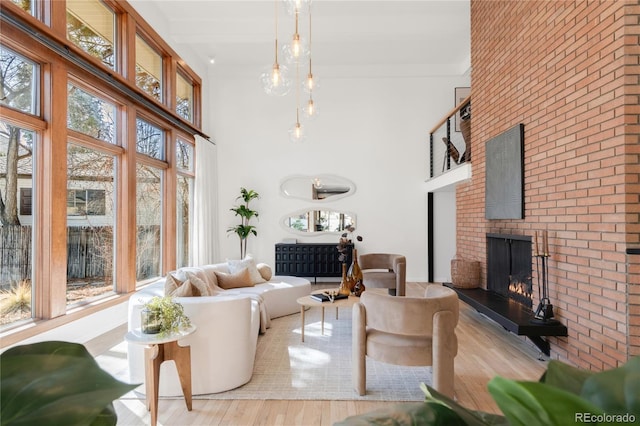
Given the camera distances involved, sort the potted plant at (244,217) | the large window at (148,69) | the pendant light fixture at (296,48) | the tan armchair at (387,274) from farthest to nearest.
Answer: the potted plant at (244,217)
the large window at (148,69)
the tan armchair at (387,274)
the pendant light fixture at (296,48)

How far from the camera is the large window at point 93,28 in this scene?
384 centimetres

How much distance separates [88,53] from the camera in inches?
155

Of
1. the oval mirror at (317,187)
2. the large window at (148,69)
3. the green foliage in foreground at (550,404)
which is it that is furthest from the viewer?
the oval mirror at (317,187)

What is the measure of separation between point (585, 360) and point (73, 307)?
4980 millimetres

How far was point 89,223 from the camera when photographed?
13.7ft

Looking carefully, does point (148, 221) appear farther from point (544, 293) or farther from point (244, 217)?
point (544, 293)

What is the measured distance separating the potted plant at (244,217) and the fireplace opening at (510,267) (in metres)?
4.67

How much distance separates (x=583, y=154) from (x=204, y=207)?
234 inches

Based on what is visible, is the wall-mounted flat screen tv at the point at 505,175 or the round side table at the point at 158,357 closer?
the round side table at the point at 158,357

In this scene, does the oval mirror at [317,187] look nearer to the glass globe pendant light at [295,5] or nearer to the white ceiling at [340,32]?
the white ceiling at [340,32]

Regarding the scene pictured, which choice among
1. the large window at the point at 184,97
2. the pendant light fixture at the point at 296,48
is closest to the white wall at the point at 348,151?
the large window at the point at 184,97

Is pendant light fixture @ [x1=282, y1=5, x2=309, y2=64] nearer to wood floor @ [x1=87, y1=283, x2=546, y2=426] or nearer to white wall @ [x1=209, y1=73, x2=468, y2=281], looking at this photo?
wood floor @ [x1=87, y1=283, x2=546, y2=426]

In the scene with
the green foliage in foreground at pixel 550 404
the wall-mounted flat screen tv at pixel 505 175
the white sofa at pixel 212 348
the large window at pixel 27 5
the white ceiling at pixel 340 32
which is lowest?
the white sofa at pixel 212 348

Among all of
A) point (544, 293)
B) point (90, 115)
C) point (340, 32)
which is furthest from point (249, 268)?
point (340, 32)
